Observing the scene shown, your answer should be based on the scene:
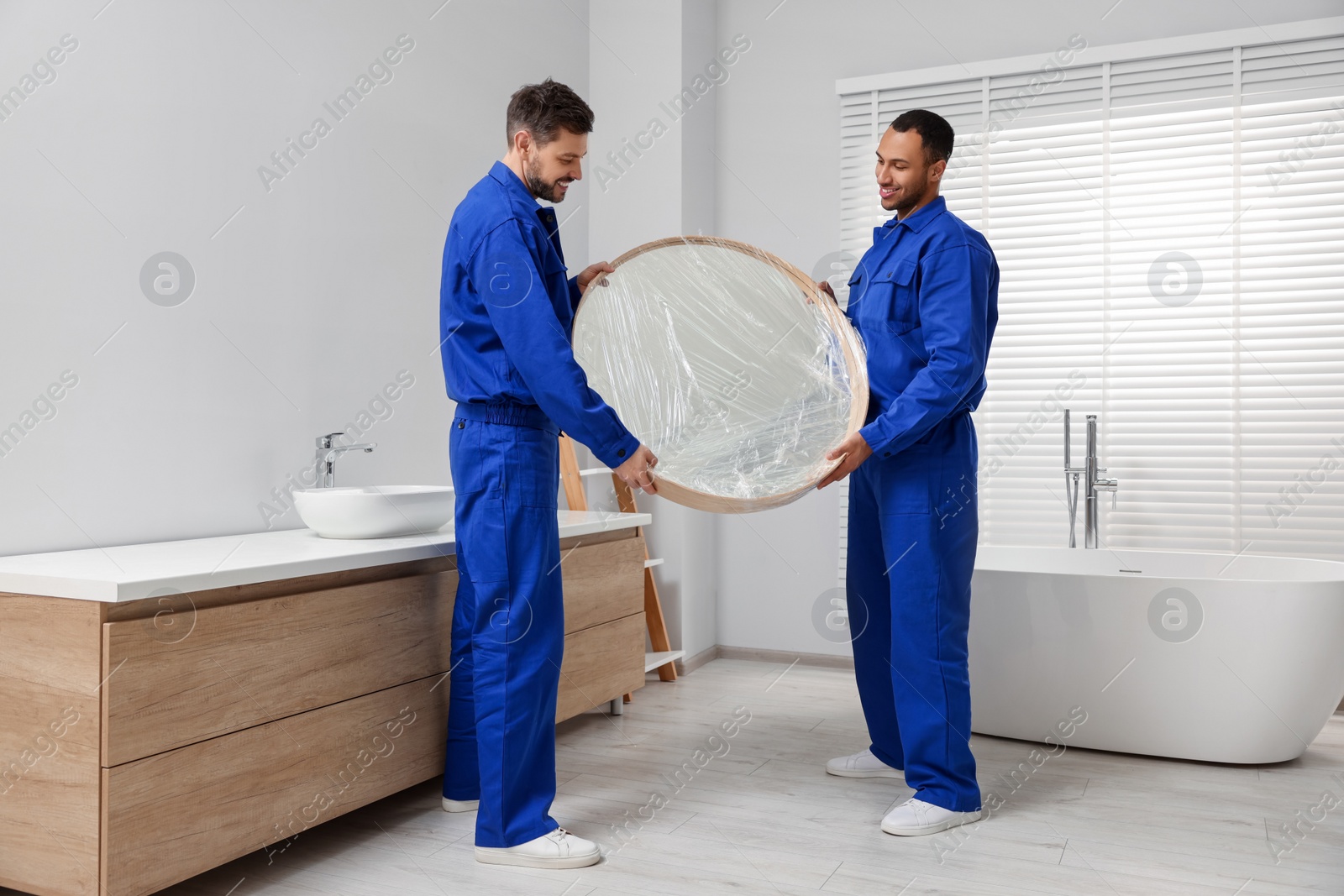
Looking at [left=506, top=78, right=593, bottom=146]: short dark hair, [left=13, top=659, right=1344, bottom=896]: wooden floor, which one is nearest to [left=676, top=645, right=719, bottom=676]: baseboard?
[left=13, top=659, right=1344, bottom=896]: wooden floor

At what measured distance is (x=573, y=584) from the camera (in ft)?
9.60

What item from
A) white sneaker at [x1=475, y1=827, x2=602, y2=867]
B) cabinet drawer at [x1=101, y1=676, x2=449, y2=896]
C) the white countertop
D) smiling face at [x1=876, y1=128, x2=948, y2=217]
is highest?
smiling face at [x1=876, y1=128, x2=948, y2=217]

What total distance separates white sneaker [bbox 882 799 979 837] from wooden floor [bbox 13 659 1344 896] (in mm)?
21

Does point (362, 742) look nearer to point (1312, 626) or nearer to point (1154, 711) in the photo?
point (1154, 711)

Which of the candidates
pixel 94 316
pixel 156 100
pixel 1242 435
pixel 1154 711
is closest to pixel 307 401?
pixel 94 316

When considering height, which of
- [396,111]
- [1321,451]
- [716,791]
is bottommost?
[716,791]

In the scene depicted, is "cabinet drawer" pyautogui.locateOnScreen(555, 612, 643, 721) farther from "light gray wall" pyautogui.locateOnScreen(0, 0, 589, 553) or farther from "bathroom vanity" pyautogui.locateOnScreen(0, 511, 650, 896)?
"light gray wall" pyautogui.locateOnScreen(0, 0, 589, 553)

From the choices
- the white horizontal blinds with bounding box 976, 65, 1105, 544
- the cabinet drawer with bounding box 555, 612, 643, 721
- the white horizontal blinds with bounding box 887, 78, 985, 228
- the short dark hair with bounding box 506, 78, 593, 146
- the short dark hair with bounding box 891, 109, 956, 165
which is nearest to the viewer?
the short dark hair with bounding box 506, 78, 593, 146

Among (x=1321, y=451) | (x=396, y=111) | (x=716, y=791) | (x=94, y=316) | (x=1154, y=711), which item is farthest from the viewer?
(x=1321, y=451)

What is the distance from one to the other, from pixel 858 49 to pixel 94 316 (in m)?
3.12

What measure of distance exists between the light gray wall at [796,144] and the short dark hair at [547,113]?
2.15 m

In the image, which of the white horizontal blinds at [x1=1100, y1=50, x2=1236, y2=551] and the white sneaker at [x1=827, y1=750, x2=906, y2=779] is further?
the white horizontal blinds at [x1=1100, y1=50, x2=1236, y2=551]

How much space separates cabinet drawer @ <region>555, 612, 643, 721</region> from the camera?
291 cm

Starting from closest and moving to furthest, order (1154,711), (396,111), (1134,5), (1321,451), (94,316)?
(94,316) → (1154,711) → (396,111) → (1321,451) → (1134,5)
